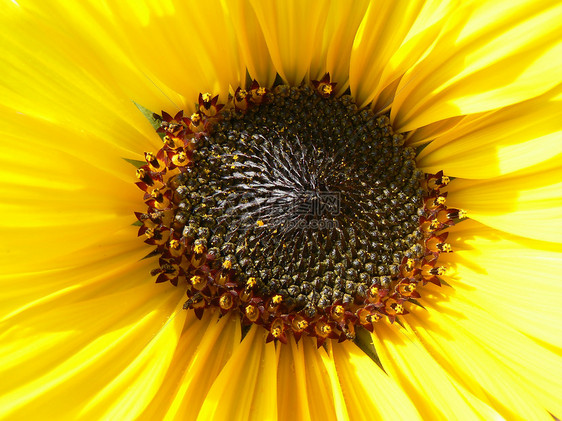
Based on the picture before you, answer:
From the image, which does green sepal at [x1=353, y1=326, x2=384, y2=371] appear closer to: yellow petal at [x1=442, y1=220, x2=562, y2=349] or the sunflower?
the sunflower

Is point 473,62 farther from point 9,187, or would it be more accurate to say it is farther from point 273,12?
point 9,187

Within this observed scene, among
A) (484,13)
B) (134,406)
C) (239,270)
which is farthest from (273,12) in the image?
(134,406)

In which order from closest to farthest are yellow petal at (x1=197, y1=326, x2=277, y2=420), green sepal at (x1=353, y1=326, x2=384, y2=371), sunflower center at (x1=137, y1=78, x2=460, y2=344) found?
1. yellow petal at (x1=197, y1=326, x2=277, y2=420)
2. sunflower center at (x1=137, y1=78, x2=460, y2=344)
3. green sepal at (x1=353, y1=326, x2=384, y2=371)

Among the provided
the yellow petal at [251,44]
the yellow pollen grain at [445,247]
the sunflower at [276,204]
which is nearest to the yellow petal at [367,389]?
the sunflower at [276,204]

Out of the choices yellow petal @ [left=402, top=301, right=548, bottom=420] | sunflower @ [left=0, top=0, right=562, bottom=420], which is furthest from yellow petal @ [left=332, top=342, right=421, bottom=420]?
yellow petal @ [left=402, top=301, right=548, bottom=420]

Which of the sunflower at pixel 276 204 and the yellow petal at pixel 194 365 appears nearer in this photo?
the sunflower at pixel 276 204

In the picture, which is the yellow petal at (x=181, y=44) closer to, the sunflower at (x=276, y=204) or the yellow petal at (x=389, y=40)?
the sunflower at (x=276, y=204)

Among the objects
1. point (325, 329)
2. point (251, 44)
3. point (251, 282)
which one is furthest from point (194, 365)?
point (251, 44)
